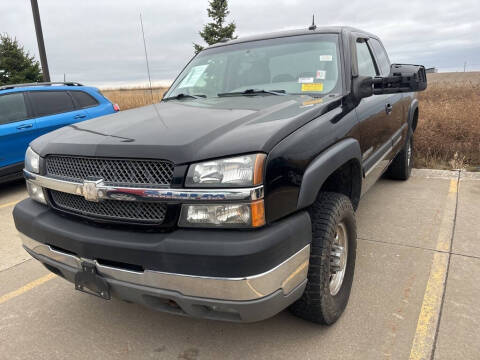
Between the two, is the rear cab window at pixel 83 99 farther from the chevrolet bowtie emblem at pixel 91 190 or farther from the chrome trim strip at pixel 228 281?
the chrome trim strip at pixel 228 281

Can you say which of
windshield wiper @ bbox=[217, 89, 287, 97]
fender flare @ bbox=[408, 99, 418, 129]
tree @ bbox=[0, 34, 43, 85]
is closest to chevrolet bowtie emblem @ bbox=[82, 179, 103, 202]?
windshield wiper @ bbox=[217, 89, 287, 97]

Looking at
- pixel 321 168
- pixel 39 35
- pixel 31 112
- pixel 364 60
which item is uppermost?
pixel 39 35

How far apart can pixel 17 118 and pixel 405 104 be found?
554cm

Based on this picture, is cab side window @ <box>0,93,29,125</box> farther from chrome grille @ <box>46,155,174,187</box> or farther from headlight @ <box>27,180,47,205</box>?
chrome grille @ <box>46,155,174,187</box>

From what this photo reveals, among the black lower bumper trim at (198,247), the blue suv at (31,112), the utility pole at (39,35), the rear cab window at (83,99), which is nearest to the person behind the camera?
the black lower bumper trim at (198,247)

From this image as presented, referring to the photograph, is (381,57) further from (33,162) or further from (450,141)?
(33,162)

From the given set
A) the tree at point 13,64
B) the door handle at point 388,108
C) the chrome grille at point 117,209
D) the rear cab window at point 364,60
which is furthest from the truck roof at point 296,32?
the tree at point 13,64

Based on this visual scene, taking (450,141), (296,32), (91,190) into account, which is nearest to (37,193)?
(91,190)

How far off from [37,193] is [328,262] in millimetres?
1796

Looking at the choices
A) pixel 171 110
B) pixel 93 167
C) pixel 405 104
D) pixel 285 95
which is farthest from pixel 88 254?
pixel 405 104

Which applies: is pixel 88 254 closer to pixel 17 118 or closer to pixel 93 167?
pixel 93 167

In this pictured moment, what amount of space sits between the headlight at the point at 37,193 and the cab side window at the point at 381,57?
3.28 metres

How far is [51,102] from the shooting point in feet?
20.4

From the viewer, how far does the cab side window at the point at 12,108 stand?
562 cm
